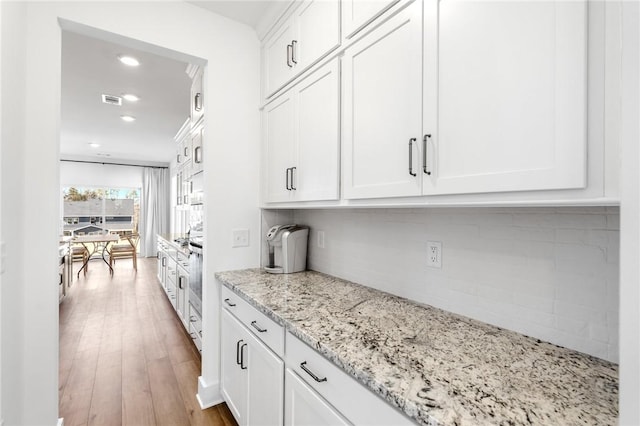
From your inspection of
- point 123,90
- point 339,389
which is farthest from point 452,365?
point 123,90

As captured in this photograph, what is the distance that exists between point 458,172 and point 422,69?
393 millimetres

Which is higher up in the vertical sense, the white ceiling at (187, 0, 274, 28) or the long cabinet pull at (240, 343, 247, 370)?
the white ceiling at (187, 0, 274, 28)

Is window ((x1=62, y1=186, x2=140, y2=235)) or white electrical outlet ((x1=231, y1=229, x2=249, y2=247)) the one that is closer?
white electrical outlet ((x1=231, y1=229, x2=249, y2=247))

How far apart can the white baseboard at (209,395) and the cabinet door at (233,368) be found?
0.26 ft

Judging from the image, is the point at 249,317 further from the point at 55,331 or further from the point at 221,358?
the point at 55,331

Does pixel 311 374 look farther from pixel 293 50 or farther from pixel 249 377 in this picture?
pixel 293 50

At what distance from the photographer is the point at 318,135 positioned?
1625 mm

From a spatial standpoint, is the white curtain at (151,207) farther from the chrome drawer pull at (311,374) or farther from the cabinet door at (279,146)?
the chrome drawer pull at (311,374)

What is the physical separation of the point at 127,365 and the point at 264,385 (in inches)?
73.0

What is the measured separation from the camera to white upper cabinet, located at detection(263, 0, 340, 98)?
1522 millimetres

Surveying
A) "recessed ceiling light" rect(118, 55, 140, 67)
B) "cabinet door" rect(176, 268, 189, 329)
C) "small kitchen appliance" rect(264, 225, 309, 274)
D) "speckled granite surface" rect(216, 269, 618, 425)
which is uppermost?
"recessed ceiling light" rect(118, 55, 140, 67)

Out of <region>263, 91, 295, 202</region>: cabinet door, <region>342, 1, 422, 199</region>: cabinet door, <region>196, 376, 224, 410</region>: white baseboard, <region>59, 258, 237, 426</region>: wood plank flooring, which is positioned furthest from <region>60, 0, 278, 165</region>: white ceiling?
<region>59, 258, 237, 426</region>: wood plank flooring

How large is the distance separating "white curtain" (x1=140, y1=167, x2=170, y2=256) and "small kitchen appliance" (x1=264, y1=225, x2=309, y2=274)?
7.11 meters

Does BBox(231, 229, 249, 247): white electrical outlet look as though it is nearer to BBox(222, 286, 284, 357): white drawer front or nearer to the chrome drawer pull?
BBox(222, 286, 284, 357): white drawer front
